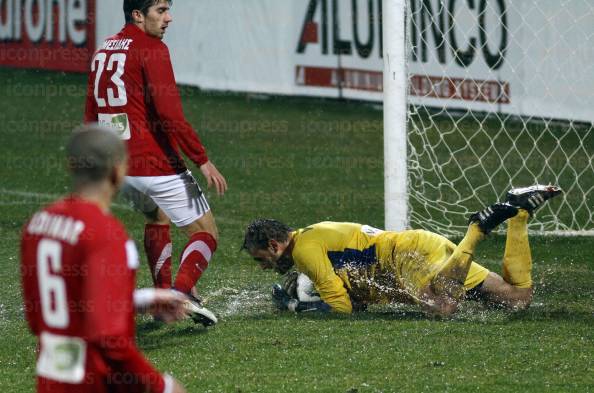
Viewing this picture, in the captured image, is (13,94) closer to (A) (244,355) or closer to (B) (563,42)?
(B) (563,42)

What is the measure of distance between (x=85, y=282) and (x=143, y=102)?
3004mm

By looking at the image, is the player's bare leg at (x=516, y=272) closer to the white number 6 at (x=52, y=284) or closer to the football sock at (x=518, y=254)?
the football sock at (x=518, y=254)

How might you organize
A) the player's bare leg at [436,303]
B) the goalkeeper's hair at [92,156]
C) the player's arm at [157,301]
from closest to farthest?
the goalkeeper's hair at [92,156]
the player's arm at [157,301]
the player's bare leg at [436,303]

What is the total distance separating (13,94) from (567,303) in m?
11.7

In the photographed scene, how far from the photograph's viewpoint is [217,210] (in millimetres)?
9602

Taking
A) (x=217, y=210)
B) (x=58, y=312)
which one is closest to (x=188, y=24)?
(x=217, y=210)

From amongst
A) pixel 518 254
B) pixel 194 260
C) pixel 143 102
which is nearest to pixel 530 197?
pixel 518 254

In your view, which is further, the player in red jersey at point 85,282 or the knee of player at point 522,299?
the knee of player at point 522,299

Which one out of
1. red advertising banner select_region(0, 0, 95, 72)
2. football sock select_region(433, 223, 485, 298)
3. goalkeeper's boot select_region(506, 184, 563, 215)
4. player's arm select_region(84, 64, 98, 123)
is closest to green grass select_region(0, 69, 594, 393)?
football sock select_region(433, 223, 485, 298)

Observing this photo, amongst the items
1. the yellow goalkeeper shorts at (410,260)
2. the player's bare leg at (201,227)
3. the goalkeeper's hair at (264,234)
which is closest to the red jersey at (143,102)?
the player's bare leg at (201,227)

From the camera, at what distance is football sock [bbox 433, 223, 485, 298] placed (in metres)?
6.07

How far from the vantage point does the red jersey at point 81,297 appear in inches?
119

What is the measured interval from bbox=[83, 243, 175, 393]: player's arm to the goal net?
14.7ft

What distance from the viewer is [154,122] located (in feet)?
19.7
